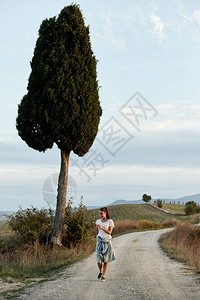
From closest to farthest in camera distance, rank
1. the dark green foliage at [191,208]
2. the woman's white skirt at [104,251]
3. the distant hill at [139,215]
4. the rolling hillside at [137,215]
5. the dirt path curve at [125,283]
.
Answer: the dirt path curve at [125,283] < the woman's white skirt at [104,251] < the distant hill at [139,215] < the rolling hillside at [137,215] < the dark green foliage at [191,208]

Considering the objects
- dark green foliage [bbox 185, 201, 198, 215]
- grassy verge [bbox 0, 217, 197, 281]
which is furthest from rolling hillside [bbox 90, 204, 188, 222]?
grassy verge [bbox 0, 217, 197, 281]

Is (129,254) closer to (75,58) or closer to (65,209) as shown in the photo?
(65,209)

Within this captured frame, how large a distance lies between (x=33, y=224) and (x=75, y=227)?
220 centimetres

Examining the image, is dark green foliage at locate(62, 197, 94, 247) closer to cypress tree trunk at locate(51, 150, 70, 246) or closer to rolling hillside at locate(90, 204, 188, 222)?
cypress tree trunk at locate(51, 150, 70, 246)

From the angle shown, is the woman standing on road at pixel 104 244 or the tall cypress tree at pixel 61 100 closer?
the woman standing on road at pixel 104 244

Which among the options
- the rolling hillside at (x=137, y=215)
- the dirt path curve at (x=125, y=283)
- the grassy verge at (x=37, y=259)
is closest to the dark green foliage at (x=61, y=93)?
the grassy verge at (x=37, y=259)

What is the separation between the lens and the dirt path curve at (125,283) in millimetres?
7180

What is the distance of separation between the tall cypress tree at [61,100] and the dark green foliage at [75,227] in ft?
2.18

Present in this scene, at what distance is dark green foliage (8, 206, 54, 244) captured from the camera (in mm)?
14898

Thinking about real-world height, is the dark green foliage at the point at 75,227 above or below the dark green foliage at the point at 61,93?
below

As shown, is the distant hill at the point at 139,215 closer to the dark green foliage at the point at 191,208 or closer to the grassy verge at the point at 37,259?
the dark green foliage at the point at 191,208

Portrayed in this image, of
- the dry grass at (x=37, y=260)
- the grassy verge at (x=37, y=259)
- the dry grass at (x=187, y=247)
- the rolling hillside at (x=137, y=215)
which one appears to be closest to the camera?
the grassy verge at (x=37, y=259)

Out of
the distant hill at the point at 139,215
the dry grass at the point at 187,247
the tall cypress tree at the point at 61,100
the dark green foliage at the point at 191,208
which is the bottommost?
the dry grass at the point at 187,247

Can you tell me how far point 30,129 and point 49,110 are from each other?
4.67 feet
